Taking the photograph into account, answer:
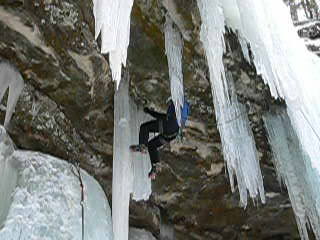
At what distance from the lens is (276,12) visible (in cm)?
452

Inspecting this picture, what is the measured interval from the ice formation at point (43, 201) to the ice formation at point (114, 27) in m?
1.68

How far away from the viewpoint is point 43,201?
A: 14.8ft

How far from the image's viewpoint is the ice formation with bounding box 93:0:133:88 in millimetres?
3102

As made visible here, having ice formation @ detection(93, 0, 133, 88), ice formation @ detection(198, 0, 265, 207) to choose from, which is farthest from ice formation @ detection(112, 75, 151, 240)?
ice formation @ detection(93, 0, 133, 88)

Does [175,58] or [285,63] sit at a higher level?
[175,58]

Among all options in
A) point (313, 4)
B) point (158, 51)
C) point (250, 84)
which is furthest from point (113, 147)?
point (313, 4)

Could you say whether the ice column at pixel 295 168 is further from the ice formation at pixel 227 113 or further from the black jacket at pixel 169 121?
the black jacket at pixel 169 121

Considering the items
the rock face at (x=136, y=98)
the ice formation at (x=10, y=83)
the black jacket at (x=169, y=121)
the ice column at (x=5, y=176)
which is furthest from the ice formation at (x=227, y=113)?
the ice column at (x=5, y=176)

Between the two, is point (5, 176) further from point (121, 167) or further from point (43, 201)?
point (121, 167)

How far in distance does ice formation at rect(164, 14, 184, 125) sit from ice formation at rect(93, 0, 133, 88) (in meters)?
0.95

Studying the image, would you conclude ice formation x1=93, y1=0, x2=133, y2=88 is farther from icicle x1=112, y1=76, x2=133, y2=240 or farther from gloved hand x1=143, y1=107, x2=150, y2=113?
gloved hand x1=143, y1=107, x2=150, y2=113

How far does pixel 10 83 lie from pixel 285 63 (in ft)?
8.40

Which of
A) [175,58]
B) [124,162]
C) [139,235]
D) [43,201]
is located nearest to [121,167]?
[124,162]

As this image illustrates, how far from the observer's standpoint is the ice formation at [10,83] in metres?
4.65
